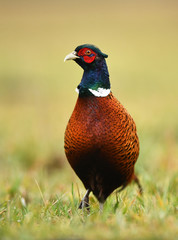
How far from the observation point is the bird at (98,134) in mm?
3375

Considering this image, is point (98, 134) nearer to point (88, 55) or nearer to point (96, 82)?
point (96, 82)

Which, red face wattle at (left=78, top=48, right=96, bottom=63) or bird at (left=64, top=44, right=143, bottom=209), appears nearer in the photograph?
bird at (left=64, top=44, right=143, bottom=209)

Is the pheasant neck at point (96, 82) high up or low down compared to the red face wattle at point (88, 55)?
down

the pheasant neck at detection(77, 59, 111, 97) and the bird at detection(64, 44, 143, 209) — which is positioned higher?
the pheasant neck at detection(77, 59, 111, 97)

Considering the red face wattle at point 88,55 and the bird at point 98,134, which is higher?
the red face wattle at point 88,55

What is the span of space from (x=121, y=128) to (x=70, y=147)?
0.42 metres

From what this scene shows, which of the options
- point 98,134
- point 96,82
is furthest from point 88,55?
point 98,134

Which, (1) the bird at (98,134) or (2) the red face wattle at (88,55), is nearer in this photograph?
(1) the bird at (98,134)

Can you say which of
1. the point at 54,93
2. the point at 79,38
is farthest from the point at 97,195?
the point at 79,38

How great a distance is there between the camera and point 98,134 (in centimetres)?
336

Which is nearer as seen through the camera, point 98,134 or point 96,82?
A: point 98,134

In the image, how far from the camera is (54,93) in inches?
465

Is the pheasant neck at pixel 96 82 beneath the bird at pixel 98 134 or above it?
above

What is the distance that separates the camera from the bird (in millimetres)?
3375
